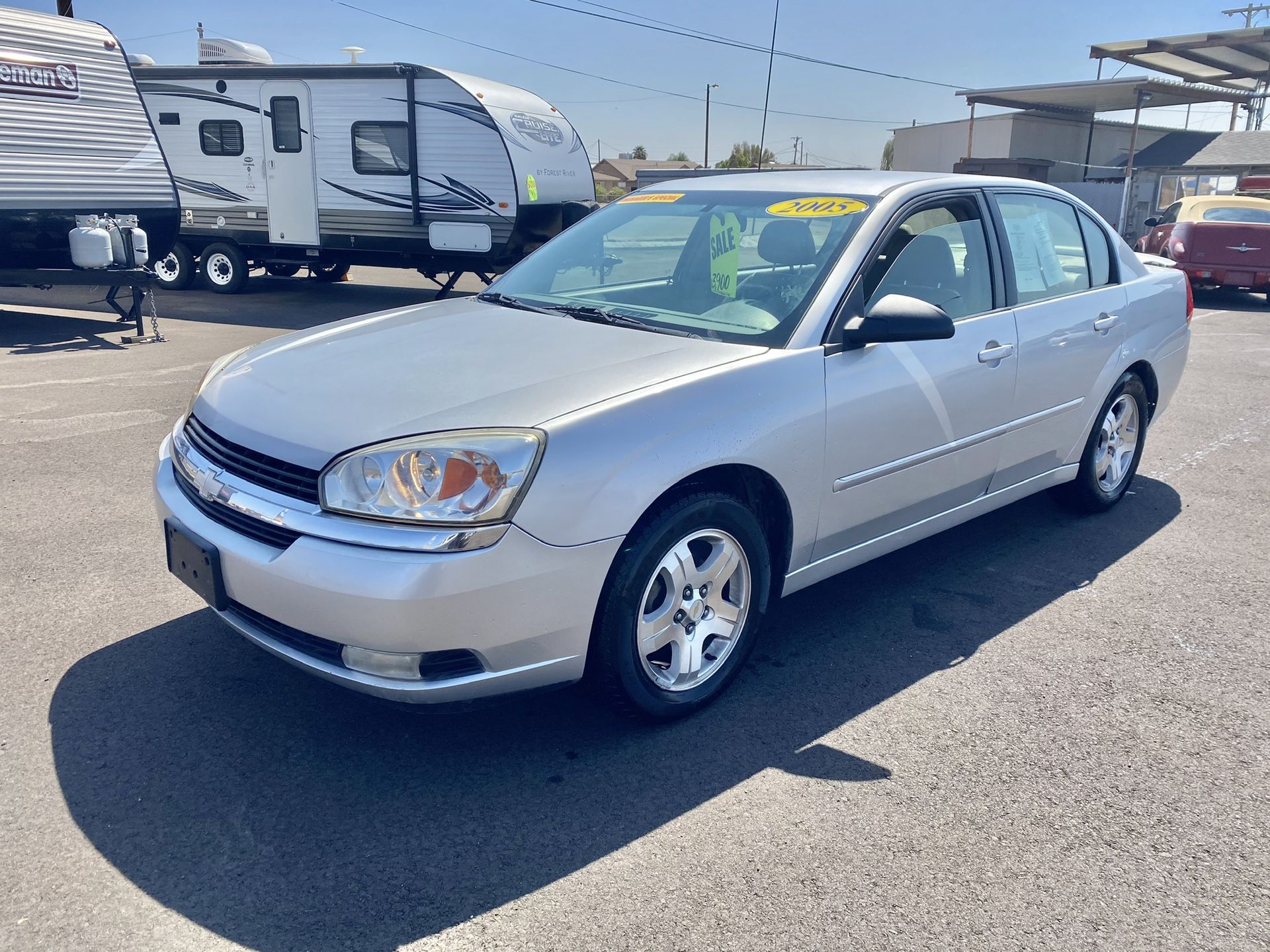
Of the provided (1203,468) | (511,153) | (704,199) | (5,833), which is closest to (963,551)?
(704,199)

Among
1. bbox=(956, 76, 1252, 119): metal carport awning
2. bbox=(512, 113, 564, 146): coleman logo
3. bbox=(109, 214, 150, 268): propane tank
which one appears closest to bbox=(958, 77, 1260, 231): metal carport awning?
bbox=(956, 76, 1252, 119): metal carport awning

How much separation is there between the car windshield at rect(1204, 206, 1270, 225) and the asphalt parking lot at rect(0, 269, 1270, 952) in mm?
13076

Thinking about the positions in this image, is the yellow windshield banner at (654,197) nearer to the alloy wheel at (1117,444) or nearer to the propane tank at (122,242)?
the alloy wheel at (1117,444)

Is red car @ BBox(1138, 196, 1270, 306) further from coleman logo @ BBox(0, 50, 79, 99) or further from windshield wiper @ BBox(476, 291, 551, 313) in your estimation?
coleman logo @ BBox(0, 50, 79, 99)

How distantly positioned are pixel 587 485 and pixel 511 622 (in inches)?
16.3

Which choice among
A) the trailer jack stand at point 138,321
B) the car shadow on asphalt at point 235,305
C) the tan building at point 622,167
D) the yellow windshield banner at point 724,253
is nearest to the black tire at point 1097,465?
the yellow windshield banner at point 724,253

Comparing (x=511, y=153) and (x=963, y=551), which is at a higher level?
(x=511, y=153)

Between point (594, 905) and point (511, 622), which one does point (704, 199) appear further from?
point (594, 905)

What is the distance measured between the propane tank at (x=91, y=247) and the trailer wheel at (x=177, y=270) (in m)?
4.57

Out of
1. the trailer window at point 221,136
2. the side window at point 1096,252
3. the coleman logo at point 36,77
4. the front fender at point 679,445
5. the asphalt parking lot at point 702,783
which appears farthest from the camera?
the trailer window at point 221,136

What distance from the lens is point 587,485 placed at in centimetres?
272

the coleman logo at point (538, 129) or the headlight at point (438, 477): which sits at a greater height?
the coleman logo at point (538, 129)

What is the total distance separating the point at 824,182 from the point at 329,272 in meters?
13.6

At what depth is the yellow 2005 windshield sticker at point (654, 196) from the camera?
172 inches
